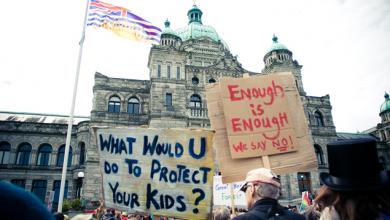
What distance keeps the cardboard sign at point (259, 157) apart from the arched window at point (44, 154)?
28.1m

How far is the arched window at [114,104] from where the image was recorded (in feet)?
84.1

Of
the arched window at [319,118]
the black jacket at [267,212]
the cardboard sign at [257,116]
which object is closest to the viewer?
the black jacket at [267,212]

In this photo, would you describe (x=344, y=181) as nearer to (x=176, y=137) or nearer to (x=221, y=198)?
(x=176, y=137)

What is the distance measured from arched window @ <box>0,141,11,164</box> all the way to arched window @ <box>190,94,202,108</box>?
18.9 meters

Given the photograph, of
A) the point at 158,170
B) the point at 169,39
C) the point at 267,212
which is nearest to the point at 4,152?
the point at 169,39

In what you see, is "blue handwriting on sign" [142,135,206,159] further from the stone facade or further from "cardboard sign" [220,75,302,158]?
the stone facade

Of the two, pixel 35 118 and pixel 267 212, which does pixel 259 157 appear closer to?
pixel 267 212

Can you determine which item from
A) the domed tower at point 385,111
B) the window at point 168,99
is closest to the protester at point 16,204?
the window at point 168,99

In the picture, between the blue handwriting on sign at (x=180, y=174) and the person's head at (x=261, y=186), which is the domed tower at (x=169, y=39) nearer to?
the blue handwriting on sign at (x=180, y=174)

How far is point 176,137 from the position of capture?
4.02 metres

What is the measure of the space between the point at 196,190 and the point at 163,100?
2156cm

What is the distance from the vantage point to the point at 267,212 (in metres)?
2.70

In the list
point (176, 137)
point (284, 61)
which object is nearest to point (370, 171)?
point (176, 137)

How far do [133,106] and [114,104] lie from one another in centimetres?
178
